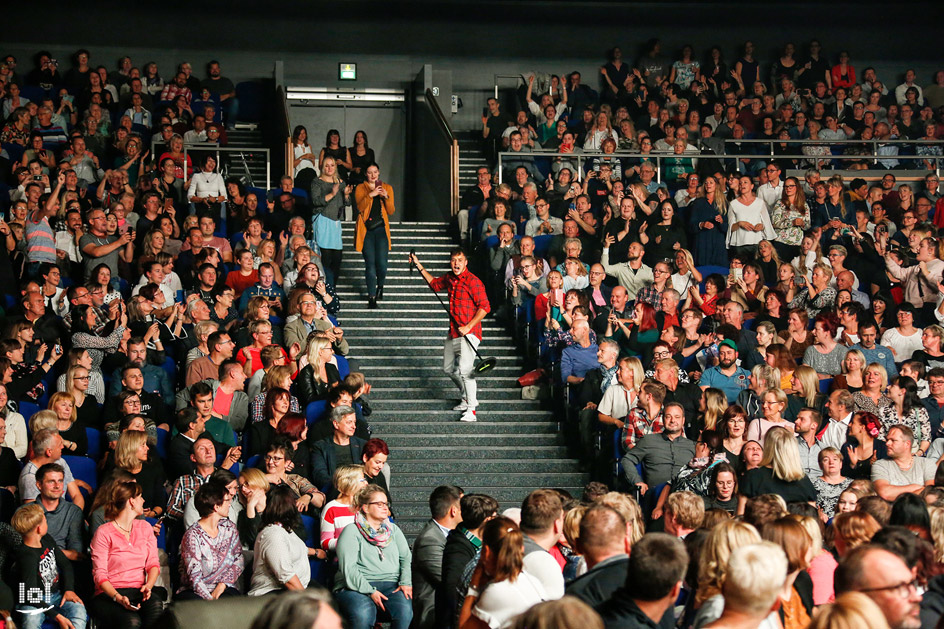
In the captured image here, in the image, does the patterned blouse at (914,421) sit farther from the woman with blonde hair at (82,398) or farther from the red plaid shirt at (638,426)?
the woman with blonde hair at (82,398)

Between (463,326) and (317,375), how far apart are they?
5.49ft

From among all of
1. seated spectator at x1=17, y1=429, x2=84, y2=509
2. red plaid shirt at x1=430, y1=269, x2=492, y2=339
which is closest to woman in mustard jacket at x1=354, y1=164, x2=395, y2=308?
red plaid shirt at x1=430, y1=269, x2=492, y2=339

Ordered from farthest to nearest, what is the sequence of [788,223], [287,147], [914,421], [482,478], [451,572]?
[287,147] → [788,223] → [482,478] → [914,421] → [451,572]

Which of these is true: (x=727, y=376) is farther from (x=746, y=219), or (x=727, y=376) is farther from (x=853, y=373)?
(x=746, y=219)

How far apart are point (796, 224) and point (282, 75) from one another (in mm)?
8575

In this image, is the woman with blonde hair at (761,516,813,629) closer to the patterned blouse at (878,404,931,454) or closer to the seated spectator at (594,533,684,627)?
the seated spectator at (594,533,684,627)

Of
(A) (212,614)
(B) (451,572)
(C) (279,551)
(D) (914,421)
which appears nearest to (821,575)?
(B) (451,572)

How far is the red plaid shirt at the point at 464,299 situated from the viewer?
33.1ft

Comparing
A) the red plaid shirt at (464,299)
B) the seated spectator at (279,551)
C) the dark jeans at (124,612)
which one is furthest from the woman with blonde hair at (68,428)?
the red plaid shirt at (464,299)

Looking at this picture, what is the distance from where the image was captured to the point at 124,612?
6496 mm

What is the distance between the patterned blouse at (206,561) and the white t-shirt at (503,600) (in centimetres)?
282

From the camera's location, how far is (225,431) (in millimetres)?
7996

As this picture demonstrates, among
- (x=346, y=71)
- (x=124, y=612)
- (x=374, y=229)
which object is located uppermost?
(x=346, y=71)

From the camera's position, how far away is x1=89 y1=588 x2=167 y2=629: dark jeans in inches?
255
